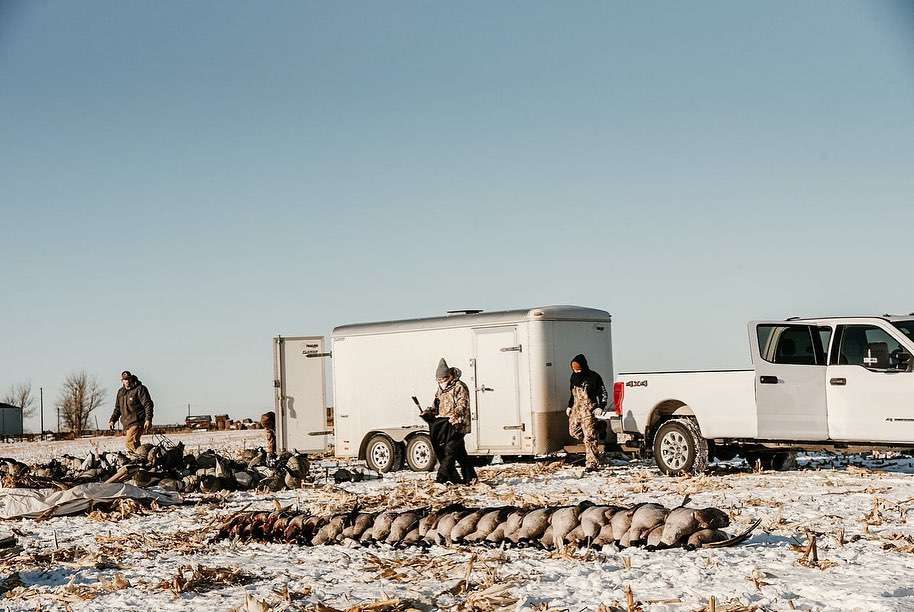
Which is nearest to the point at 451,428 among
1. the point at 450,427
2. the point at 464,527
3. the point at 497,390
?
the point at 450,427

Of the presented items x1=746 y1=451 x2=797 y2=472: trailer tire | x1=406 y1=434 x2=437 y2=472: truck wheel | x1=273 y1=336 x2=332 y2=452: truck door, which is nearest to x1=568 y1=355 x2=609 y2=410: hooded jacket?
x1=746 y1=451 x2=797 y2=472: trailer tire

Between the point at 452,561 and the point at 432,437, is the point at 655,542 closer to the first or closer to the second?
the point at 452,561

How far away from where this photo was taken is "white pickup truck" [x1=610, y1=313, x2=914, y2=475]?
13.8 m

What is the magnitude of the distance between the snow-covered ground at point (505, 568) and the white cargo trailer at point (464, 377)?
4820mm

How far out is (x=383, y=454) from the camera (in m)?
18.6

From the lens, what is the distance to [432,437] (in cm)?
1502

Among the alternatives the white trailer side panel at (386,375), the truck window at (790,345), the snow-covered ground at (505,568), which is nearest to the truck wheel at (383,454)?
the white trailer side panel at (386,375)

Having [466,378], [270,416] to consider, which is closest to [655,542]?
[466,378]

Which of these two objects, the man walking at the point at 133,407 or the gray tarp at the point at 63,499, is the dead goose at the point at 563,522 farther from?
the man walking at the point at 133,407

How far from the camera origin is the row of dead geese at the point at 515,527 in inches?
333

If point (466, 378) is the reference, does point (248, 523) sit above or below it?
below

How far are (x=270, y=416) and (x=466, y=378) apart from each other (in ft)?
18.0

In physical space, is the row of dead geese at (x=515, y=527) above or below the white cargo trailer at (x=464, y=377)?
below

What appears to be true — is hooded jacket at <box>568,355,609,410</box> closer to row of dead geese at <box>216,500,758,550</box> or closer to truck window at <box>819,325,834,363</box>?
truck window at <box>819,325,834,363</box>
